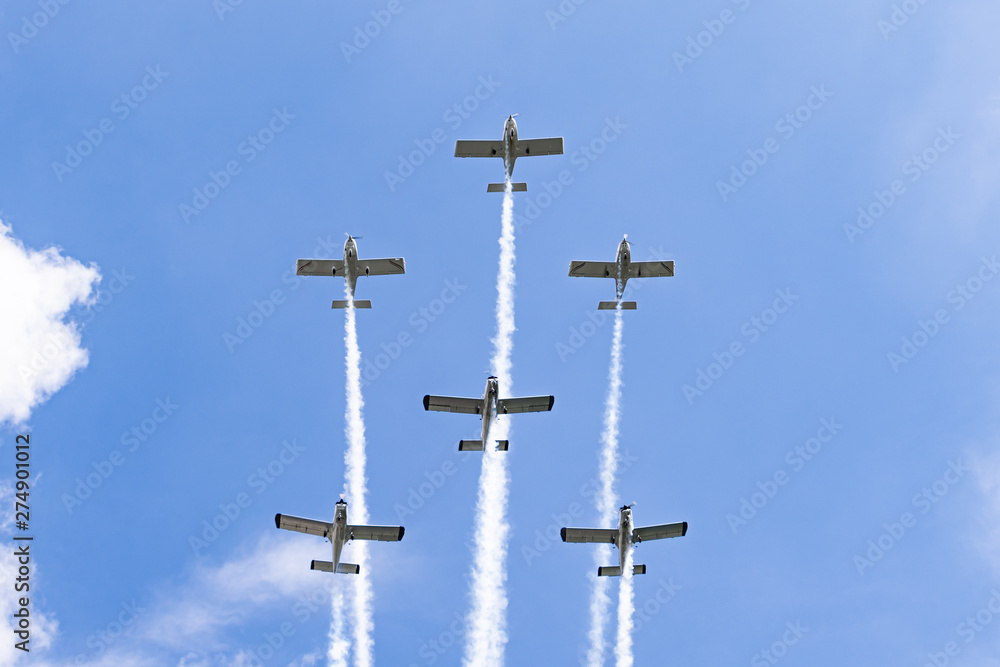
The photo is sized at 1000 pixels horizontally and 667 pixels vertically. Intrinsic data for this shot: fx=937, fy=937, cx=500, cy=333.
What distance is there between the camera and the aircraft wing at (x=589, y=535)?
71438 mm

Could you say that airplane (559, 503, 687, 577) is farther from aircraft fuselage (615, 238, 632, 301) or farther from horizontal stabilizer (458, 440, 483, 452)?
aircraft fuselage (615, 238, 632, 301)

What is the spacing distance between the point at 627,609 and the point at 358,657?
19676 millimetres

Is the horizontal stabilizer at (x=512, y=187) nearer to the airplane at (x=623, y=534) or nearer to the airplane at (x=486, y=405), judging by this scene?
the airplane at (x=486, y=405)

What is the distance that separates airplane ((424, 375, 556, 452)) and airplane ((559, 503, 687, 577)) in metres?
10.1

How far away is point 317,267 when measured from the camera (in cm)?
7031

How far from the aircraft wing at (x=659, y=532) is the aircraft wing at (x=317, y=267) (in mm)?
29741

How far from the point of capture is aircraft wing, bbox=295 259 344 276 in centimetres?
7012

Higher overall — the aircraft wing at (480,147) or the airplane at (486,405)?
the aircraft wing at (480,147)

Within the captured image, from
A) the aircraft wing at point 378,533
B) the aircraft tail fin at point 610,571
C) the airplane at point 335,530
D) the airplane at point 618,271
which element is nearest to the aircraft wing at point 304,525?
the airplane at point 335,530

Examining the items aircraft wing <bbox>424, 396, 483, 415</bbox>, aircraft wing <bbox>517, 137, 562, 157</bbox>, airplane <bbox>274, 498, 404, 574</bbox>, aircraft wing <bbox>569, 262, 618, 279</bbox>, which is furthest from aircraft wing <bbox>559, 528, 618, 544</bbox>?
aircraft wing <bbox>517, 137, 562, 157</bbox>

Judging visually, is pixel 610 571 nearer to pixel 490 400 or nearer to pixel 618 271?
pixel 490 400

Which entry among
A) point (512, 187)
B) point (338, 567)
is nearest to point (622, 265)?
point (512, 187)

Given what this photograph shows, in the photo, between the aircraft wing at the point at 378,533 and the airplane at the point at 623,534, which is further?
the airplane at the point at 623,534

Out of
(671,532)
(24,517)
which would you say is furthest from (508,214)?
(24,517)
